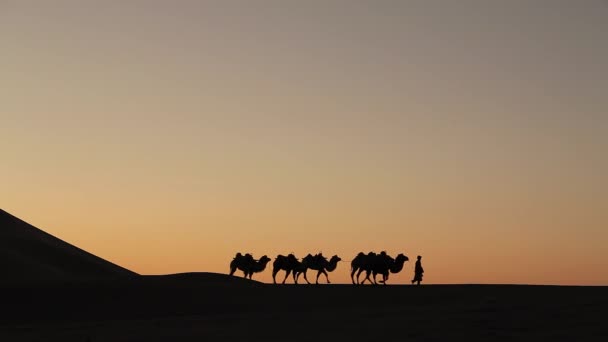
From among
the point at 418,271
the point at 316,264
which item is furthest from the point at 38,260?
the point at 418,271

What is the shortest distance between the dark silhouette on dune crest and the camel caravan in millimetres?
9165

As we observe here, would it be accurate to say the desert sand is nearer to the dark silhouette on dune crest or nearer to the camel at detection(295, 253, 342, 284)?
the camel at detection(295, 253, 342, 284)

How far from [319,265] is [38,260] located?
26.5 metres

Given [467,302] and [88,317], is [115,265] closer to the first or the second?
[88,317]

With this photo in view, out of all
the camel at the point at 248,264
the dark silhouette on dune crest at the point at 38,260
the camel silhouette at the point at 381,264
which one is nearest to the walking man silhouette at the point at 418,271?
the camel silhouette at the point at 381,264

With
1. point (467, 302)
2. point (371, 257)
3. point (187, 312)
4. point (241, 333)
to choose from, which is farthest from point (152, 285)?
point (241, 333)

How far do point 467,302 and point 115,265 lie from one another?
51097 mm

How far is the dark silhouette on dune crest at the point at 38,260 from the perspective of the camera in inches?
2067

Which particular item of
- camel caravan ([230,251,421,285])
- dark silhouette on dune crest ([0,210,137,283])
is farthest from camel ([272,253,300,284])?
dark silhouette on dune crest ([0,210,137,283])

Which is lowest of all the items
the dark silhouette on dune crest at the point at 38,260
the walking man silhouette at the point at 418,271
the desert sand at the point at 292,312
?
the desert sand at the point at 292,312

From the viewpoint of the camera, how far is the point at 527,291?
30344 mm

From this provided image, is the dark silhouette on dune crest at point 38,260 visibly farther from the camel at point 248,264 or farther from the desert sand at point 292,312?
the desert sand at point 292,312

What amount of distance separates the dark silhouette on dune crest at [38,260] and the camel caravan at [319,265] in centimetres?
916

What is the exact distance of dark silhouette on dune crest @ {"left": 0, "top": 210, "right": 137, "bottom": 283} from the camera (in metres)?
52.5
